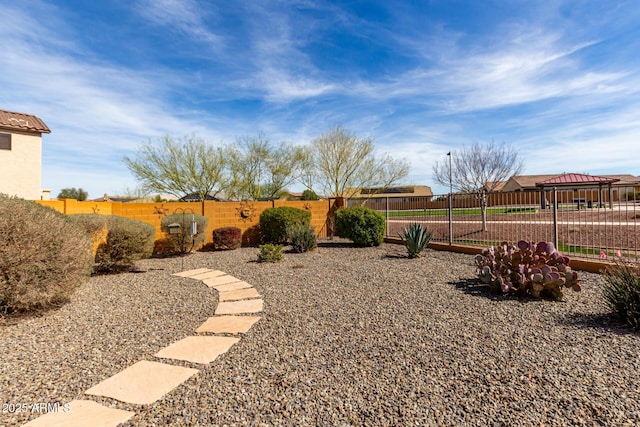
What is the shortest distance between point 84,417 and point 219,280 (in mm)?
3804

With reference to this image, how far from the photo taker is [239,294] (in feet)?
15.5

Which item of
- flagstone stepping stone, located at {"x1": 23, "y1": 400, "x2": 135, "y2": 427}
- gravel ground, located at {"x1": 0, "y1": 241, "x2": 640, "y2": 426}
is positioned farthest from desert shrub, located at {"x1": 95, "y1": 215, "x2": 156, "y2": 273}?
flagstone stepping stone, located at {"x1": 23, "y1": 400, "x2": 135, "y2": 427}

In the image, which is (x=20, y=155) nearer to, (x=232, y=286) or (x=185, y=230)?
(x=185, y=230)

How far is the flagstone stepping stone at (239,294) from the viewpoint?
454 centimetres

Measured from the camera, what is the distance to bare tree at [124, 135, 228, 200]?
726 inches

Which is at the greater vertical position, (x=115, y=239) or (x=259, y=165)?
(x=259, y=165)

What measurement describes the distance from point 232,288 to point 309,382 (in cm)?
317

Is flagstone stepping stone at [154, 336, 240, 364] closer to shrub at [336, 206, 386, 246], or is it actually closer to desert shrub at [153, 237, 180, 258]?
desert shrub at [153, 237, 180, 258]

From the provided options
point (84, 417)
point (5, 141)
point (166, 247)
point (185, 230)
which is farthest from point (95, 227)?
point (5, 141)

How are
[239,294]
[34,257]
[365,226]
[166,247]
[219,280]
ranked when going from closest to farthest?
[34,257], [239,294], [219,280], [166,247], [365,226]

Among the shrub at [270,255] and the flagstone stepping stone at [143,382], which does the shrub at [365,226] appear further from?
the flagstone stepping stone at [143,382]

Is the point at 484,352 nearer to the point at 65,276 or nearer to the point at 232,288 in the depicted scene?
the point at 232,288

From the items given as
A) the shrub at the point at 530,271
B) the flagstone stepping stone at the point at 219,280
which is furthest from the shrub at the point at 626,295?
the flagstone stepping stone at the point at 219,280

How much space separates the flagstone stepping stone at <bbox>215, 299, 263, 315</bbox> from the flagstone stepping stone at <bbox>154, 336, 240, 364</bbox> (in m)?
0.81
